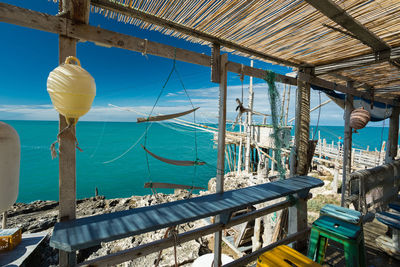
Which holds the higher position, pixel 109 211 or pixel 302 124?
pixel 302 124

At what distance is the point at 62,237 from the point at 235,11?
264cm

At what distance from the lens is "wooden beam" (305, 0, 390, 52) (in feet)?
5.71

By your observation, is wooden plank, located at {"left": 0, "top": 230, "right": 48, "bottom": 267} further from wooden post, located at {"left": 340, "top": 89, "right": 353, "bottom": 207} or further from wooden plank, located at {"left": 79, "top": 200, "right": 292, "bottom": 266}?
wooden post, located at {"left": 340, "top": 89, "right": 353, "bottom": 207}

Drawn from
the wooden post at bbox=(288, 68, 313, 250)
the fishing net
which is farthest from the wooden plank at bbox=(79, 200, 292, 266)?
the wooden post at bbox=(288, 68, 313, 250)

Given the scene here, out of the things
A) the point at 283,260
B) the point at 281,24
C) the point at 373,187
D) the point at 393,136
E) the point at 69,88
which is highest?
the point at 281,24

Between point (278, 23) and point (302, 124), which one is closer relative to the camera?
point (278, 23)

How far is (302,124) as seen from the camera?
3.70m

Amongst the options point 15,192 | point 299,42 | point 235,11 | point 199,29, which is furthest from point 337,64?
point 15,192

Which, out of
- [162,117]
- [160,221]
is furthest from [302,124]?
[160,221]

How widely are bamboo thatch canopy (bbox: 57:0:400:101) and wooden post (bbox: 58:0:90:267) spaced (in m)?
0.23

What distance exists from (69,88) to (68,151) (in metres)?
0.68

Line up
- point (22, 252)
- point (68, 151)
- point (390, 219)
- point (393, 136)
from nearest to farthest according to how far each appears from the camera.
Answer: point (68, 151)
point (390, 219)
point (22, 252)
point (393, 136)

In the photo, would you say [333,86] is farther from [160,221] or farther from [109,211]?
[109,211]

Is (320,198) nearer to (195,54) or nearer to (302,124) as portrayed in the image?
(302,124)
